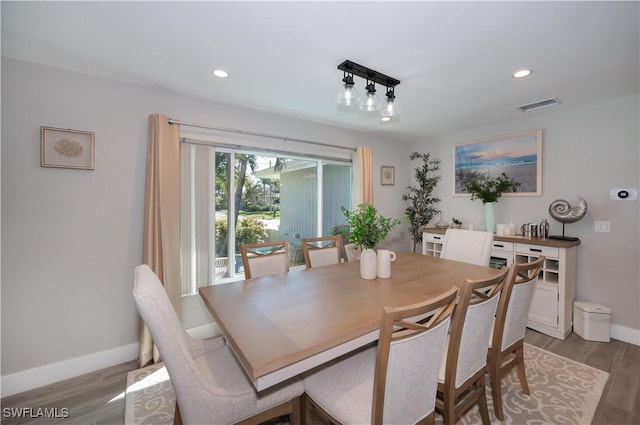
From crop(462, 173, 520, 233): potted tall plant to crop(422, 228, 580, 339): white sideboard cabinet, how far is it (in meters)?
0.37

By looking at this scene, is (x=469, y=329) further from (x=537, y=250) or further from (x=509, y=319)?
(x=537, y=250)

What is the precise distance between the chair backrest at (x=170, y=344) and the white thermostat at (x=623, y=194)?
154 inches

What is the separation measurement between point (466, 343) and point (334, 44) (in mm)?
1909

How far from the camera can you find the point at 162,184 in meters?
2.44

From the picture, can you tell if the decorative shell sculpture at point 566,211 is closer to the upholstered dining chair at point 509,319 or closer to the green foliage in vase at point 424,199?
the green foliage in vase at point 424,199

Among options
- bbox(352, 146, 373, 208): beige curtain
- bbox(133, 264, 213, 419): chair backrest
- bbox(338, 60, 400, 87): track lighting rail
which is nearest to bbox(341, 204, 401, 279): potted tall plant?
bbox(338, 60, 400, 87): track lighting rail

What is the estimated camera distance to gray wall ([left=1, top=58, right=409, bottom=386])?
201 centimetres

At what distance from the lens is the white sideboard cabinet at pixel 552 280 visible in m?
2.77

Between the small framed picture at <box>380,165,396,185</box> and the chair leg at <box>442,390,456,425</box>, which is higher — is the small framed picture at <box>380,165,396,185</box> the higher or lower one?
the higher one

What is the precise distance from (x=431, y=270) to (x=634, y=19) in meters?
1.88

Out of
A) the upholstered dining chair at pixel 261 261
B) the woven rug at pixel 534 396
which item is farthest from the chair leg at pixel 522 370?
the upholstered dining chair at pixel 261 261

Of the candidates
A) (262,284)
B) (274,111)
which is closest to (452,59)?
(274,111)

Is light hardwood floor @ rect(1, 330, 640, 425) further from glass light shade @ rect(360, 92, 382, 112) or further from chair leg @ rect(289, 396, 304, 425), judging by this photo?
glass light shade @ rect(360, 92, 382, 112)

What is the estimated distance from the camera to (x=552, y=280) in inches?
115
